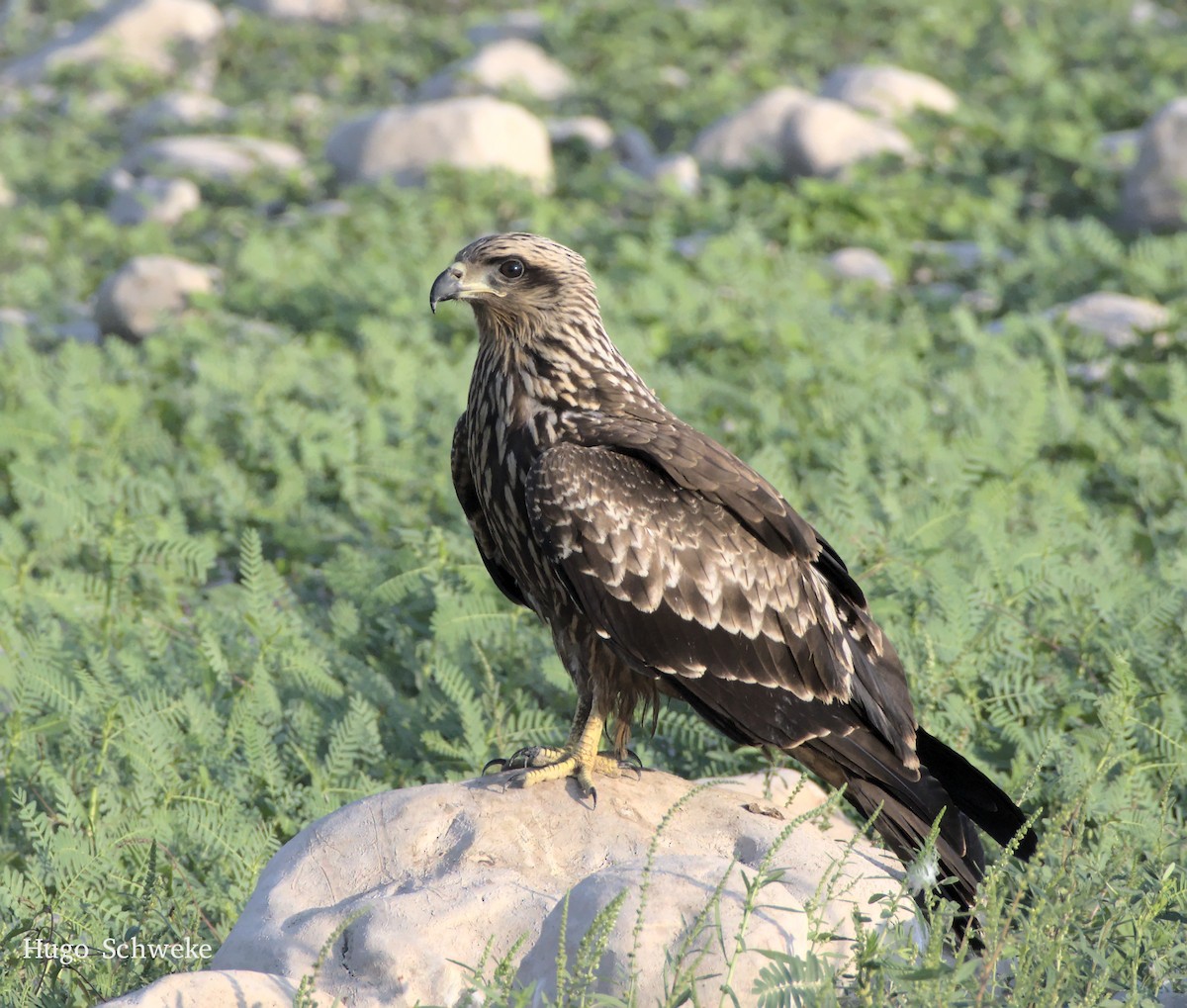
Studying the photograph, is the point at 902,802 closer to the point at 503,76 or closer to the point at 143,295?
the point at 143,295

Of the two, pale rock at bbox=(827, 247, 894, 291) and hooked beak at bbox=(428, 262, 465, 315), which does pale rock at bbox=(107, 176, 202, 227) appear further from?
hooked beak at bbox=(428, 262, 465, 315)

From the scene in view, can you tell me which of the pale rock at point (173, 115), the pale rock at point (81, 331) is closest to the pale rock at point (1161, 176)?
the pale rock at point (81, 331)

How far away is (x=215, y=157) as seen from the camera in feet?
42.2

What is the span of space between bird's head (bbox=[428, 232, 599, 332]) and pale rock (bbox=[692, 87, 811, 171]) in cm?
749

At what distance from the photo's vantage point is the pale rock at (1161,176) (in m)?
10.7

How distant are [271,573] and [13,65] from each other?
1268 centimetres

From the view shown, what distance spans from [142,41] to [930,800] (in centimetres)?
1424

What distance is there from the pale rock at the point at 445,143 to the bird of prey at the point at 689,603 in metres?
7.63

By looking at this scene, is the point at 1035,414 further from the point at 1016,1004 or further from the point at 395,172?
the point at 395,172

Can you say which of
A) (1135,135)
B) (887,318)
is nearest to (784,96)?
(1135,135)

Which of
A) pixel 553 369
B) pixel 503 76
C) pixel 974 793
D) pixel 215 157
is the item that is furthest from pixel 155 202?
pixel 974 793

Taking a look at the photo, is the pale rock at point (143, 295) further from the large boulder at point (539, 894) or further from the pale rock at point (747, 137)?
the large boulder at point (539, 894)


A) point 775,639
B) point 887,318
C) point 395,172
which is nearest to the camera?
point 775,639

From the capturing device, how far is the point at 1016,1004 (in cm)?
301
